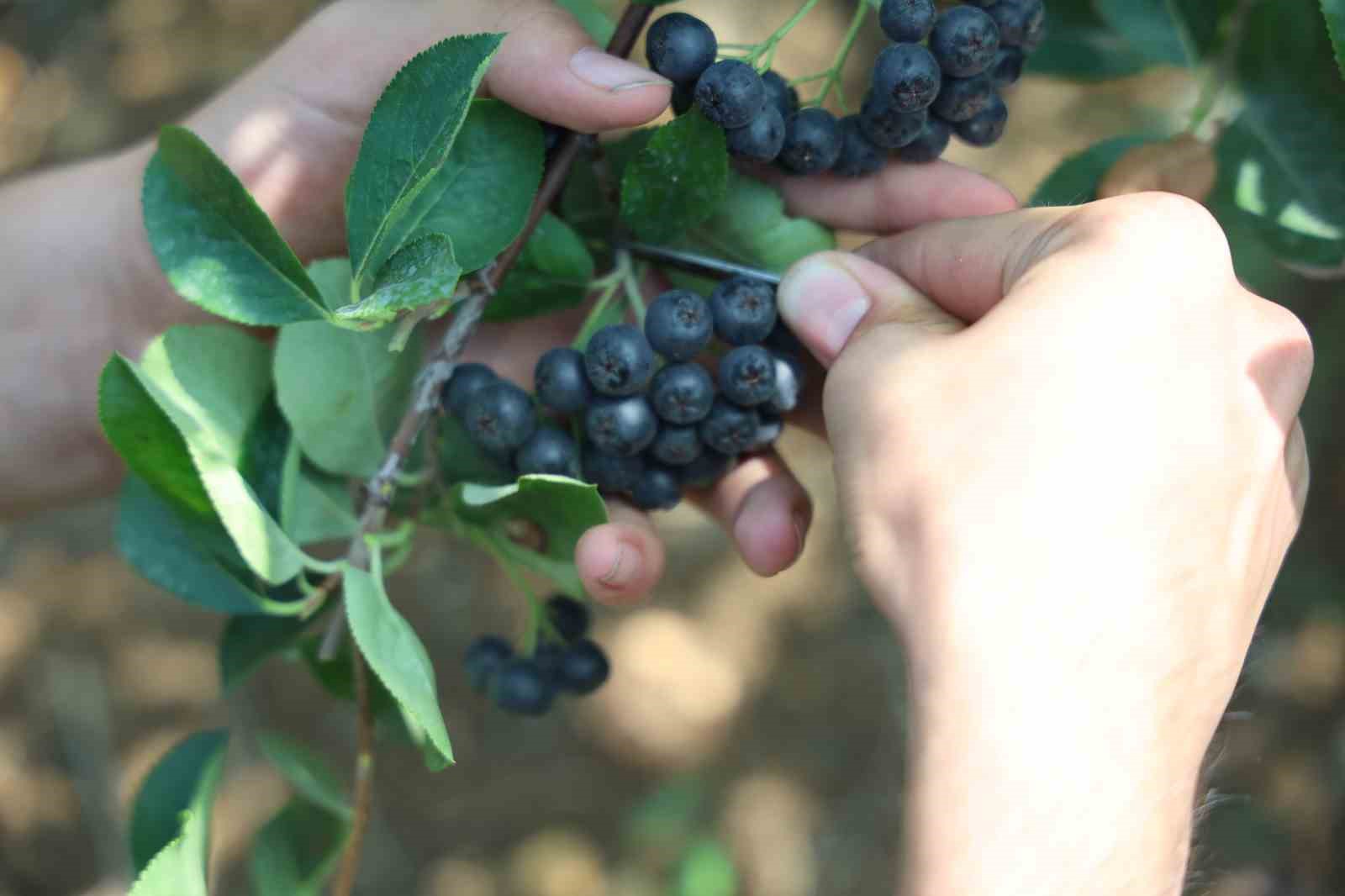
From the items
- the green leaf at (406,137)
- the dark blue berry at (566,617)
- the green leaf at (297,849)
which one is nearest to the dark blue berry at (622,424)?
the green leaf at (406,137)

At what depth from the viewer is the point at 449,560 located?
2166 mm

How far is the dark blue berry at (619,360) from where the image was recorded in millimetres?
910

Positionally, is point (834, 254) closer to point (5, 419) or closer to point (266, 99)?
point (266, 99)

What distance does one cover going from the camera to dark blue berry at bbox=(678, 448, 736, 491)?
3.38 ft

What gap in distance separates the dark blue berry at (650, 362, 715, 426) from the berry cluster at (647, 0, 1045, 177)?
0.60 ft

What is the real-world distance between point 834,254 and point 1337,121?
483 millimetres

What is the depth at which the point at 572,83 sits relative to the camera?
90 cm

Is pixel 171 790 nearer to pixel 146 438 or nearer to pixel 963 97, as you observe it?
pixel 146 438

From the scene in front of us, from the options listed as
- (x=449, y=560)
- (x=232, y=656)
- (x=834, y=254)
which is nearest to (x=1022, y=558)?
(x=834, y=254)

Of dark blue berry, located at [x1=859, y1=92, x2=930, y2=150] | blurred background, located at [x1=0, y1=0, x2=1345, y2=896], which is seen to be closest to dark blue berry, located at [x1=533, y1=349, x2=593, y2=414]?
dark blue berry, located at [x1=859, y1=92, x2=930, y2=150]

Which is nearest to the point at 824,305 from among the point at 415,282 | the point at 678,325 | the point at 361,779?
the point at 678,325

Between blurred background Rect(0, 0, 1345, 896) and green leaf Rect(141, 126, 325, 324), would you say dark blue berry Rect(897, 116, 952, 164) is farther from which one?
blurred background Rect(0, 0, 1345, 896)

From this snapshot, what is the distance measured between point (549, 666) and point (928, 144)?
2.09 ft

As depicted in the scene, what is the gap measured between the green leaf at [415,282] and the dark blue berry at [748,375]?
26cm
